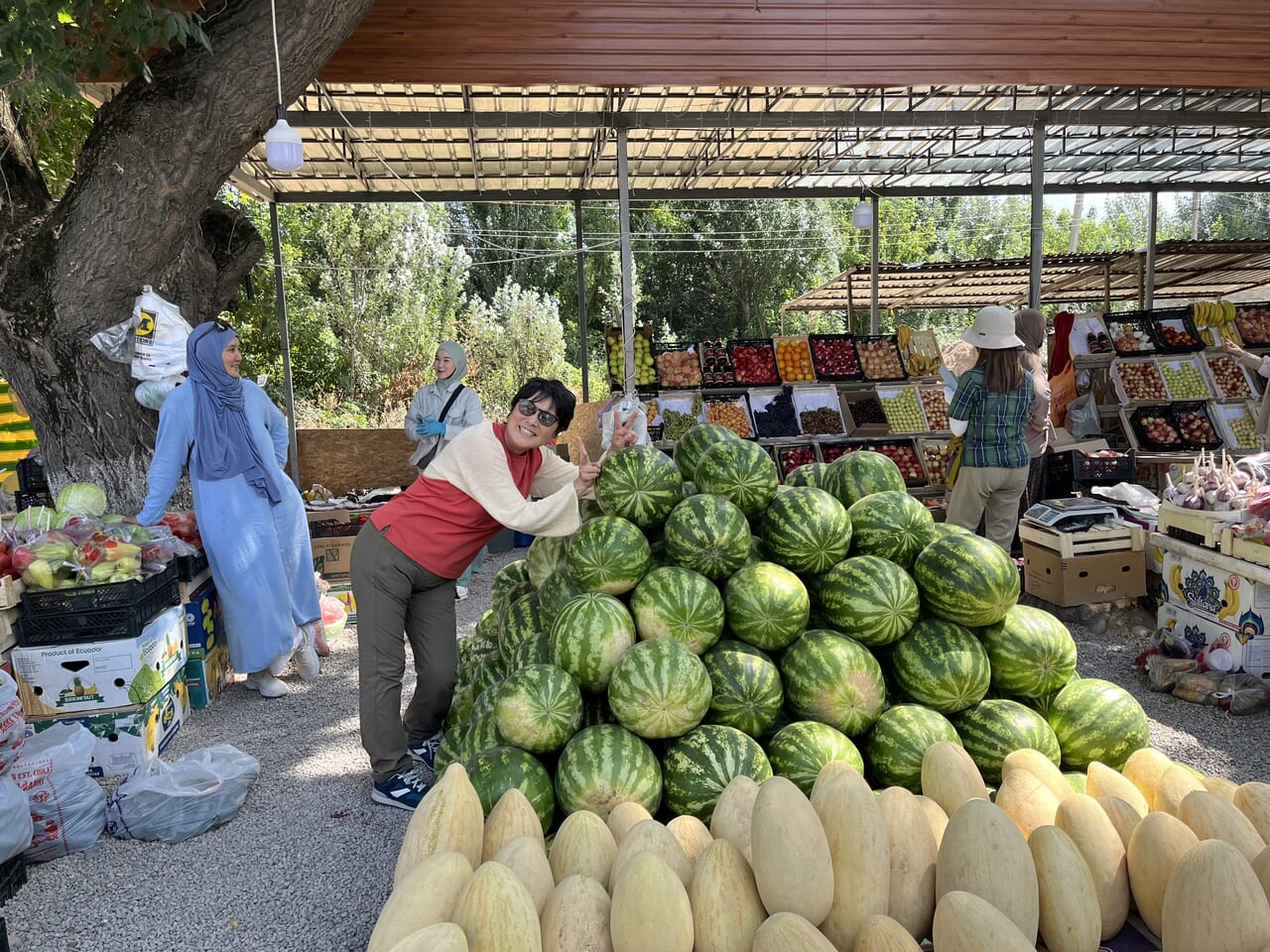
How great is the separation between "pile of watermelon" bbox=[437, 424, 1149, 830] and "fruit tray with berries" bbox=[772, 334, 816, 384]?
6114 mm

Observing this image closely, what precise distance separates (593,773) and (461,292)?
20.2 meters

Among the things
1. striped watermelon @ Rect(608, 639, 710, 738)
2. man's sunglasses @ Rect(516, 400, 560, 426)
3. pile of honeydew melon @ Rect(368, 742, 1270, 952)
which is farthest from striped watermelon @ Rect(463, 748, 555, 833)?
man's sunglasses @ Rect(516, 400, 560, 426)

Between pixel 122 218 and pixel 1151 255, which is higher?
pixel 1151 255

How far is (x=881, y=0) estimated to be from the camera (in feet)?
20.9

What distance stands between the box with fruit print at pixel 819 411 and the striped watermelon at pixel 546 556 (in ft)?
18.2

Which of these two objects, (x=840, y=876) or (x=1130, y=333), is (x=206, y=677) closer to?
(x=840, y=876)

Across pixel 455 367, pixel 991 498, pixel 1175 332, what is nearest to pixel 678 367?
pixel 455 367

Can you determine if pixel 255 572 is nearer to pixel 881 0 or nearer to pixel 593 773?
pixel 593 773

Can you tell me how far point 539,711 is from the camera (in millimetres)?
2438

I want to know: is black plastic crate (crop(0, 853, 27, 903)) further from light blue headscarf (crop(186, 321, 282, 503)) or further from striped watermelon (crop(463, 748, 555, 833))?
light blue headscarf (crop(186, 321, 282, 503))

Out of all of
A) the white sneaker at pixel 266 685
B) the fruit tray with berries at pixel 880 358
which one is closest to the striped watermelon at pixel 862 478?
the white sneaker at pixel 266 685

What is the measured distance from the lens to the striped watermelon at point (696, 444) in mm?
3365

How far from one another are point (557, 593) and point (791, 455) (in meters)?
5.82

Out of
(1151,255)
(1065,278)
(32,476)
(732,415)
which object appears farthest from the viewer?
(1065,278)
